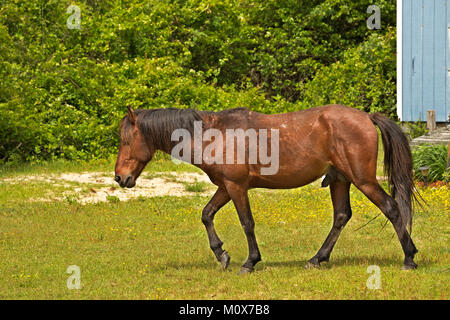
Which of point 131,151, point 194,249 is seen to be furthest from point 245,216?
point 194,249

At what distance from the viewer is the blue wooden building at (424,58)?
55.1ft

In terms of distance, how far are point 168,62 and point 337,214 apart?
38.0 feet

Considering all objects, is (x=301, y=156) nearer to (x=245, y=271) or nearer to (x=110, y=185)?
(x=245, y=271)

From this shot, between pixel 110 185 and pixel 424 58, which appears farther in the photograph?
pixel 424 58

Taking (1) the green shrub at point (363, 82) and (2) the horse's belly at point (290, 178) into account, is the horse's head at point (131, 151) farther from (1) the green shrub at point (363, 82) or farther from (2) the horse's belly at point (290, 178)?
(1) the green shrub at point (363, 82)

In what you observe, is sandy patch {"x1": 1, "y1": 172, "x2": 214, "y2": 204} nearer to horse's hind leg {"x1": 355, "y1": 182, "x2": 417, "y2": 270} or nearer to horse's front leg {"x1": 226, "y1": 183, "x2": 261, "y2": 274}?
horse's front leg {"x1": 226, "y1": 183, "x2": 261, "y2": 274}

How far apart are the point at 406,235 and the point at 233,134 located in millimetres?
2216

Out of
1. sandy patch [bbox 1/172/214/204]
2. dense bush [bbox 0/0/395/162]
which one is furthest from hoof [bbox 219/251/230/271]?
dense bush [bbox 0/0/395/162]

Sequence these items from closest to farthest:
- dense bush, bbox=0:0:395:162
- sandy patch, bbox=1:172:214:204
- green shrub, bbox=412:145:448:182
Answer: sandy patch, bbox=1:172:214:204 < green shrub, bbox=412:145:448:182 < dense bush, bbox=0:0:395:162

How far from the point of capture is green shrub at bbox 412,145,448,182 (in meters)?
13.8

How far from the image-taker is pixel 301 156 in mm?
7797

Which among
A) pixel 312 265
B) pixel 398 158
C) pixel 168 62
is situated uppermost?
pixel 168 62

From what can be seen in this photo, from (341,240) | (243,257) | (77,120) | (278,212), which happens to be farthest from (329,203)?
(77,120)

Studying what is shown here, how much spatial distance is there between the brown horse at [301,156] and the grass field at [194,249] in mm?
575
